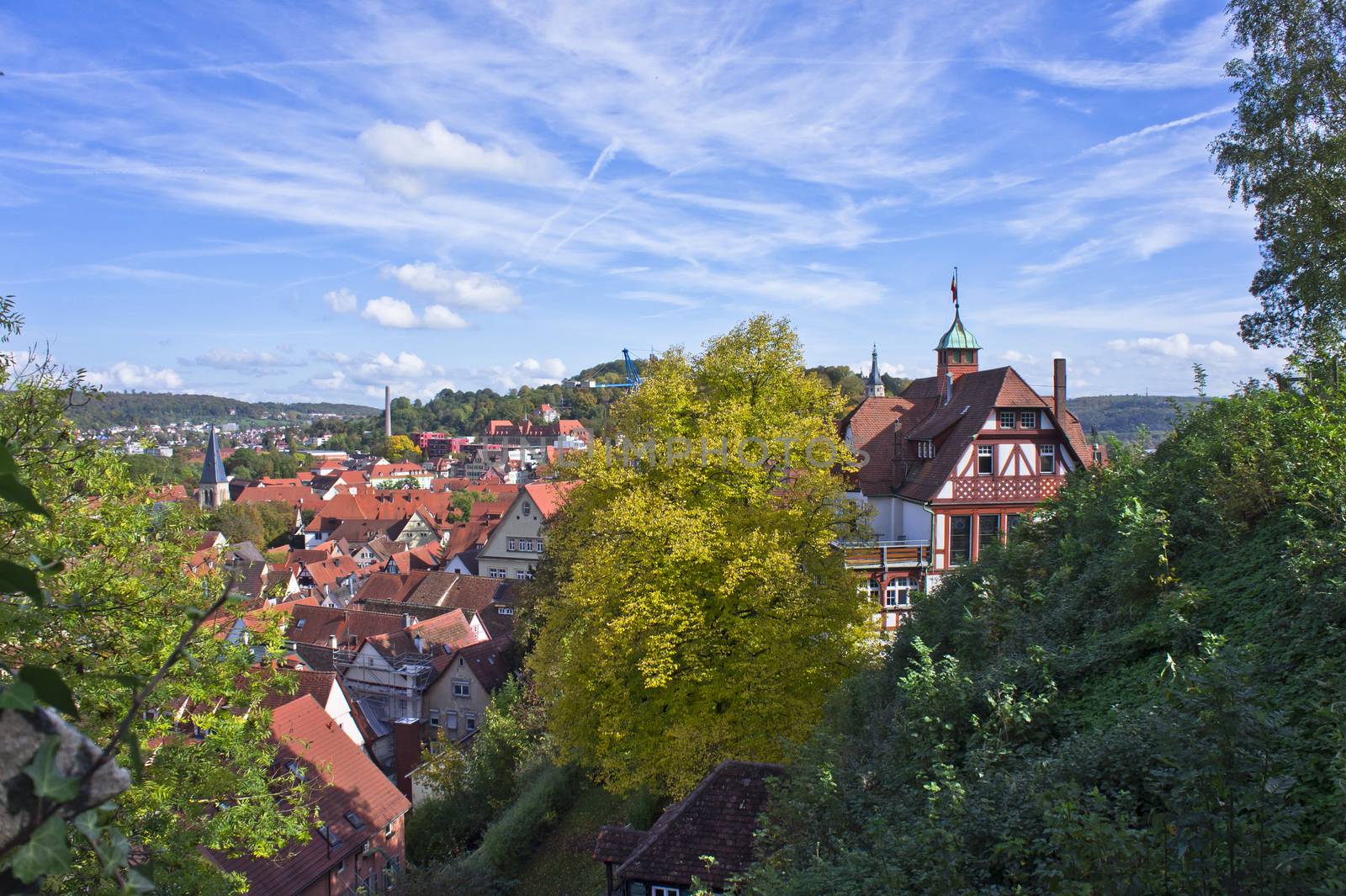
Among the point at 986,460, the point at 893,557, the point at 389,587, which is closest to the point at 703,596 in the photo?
the point at 893,557

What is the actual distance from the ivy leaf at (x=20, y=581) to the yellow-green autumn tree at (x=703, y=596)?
12935 mm

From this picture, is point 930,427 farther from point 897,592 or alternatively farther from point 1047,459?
point 897,592

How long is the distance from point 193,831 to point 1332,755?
37.1ft

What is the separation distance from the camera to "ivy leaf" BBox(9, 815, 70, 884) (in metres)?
1.22

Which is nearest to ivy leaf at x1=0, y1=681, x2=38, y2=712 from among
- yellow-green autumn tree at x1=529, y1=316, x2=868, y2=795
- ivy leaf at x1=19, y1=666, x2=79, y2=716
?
ivy leaf at x1=19, y1=666, x2=79, y2=716

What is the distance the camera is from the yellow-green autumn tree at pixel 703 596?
1435 centimetres

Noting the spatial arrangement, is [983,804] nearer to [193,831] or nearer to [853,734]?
[853,734]

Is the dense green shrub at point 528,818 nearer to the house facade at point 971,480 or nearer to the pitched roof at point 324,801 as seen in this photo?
the pitched roof at point 324,801

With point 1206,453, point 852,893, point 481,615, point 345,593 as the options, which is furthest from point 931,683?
point 345,593

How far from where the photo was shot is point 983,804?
593 centimetres

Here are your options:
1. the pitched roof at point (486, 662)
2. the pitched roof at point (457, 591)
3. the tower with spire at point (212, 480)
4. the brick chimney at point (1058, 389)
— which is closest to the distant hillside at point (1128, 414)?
the brick chimney at point (1058, 389)

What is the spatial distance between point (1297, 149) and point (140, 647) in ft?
66.4

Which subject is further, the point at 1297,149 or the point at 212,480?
the point at 212,480

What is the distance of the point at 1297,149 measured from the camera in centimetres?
1519
